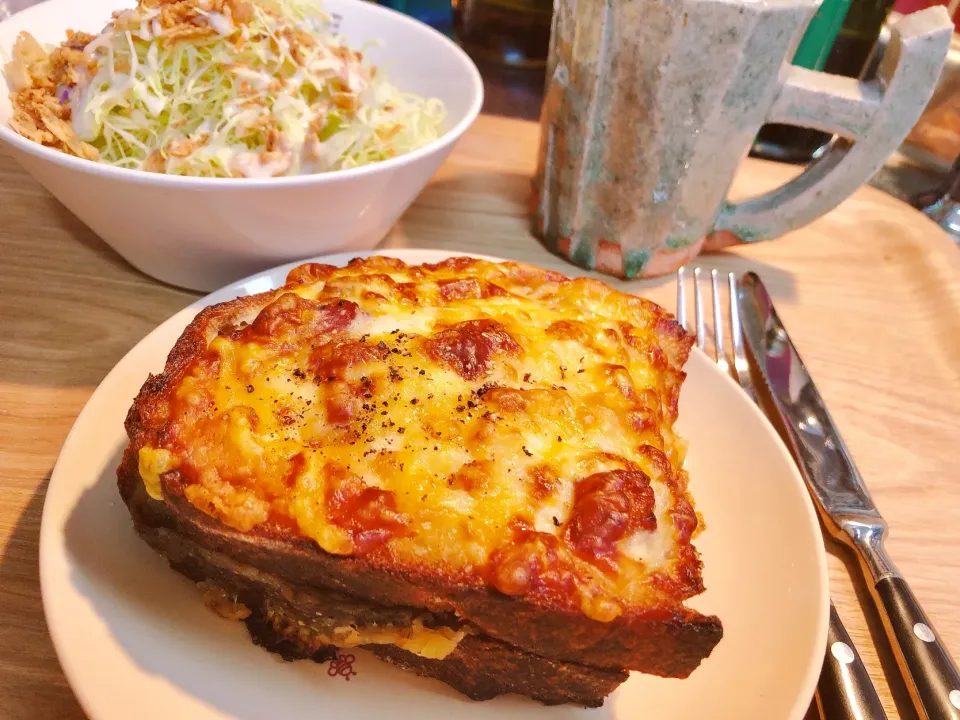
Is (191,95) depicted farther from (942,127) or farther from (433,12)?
(942,127)

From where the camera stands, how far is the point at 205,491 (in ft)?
3.06

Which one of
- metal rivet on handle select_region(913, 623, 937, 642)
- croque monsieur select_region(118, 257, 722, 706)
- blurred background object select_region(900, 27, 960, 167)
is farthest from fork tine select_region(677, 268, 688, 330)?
blurred background object select_region(900, 27, 960, 167)

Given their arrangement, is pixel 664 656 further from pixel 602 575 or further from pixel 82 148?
pixel 82 148

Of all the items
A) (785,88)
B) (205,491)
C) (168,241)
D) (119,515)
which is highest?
(785,88)

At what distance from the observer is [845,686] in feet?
3.57

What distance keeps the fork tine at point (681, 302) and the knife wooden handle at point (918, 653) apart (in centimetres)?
84

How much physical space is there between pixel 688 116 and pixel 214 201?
113cm

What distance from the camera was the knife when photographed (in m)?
1.12

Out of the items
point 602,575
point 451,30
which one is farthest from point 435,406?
point 451,30

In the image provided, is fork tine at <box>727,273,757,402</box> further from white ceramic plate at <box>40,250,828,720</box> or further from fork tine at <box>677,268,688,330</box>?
white ceramic plate at <box>40,250,828,720</box>

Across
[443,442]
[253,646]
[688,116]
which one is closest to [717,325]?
[688,116]

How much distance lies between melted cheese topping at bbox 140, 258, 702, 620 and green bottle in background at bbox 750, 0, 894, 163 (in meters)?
1.72

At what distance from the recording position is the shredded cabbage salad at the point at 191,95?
160cm

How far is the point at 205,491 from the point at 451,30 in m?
2.94
